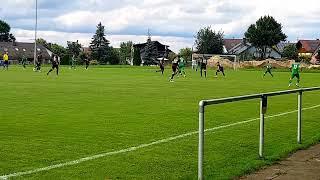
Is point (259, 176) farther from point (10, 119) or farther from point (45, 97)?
point (45, 97)

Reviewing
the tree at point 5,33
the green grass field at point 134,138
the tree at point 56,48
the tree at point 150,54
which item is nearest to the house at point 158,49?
the tree at point 150,54

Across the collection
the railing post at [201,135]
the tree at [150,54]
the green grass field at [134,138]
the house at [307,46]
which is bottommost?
the green grass field at [134,138]

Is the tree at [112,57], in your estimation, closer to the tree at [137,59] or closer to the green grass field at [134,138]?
the tree at [137,59]

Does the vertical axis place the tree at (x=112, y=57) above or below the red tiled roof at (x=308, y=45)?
below

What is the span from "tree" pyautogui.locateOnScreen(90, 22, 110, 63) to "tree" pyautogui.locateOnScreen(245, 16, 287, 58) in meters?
32.4

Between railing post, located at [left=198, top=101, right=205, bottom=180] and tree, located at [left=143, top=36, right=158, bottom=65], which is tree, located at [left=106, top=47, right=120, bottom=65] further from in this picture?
railing post, located at [left=198, top=101, right=205, bottom=180]

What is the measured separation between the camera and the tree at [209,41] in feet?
403

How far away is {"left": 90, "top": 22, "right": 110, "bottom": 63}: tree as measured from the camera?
4754 inches

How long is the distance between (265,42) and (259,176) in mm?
123490

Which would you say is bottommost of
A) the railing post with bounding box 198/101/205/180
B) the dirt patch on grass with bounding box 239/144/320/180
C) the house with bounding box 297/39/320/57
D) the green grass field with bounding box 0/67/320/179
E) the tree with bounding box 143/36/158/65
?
the dirt patch on grass with bounding box 239/144/320/180

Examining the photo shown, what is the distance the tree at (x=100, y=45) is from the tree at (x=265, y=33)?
3243cm

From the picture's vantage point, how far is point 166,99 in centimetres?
2269

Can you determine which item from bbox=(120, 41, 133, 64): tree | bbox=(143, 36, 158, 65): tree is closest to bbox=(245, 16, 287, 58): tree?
bbox=(143, 36, 158, 65): tree

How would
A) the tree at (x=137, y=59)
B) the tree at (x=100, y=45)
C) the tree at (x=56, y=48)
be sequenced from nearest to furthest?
the tree at (x=137, y=59) → the tree at (x=100, y=45) → the tree at (x=56, y=48)
